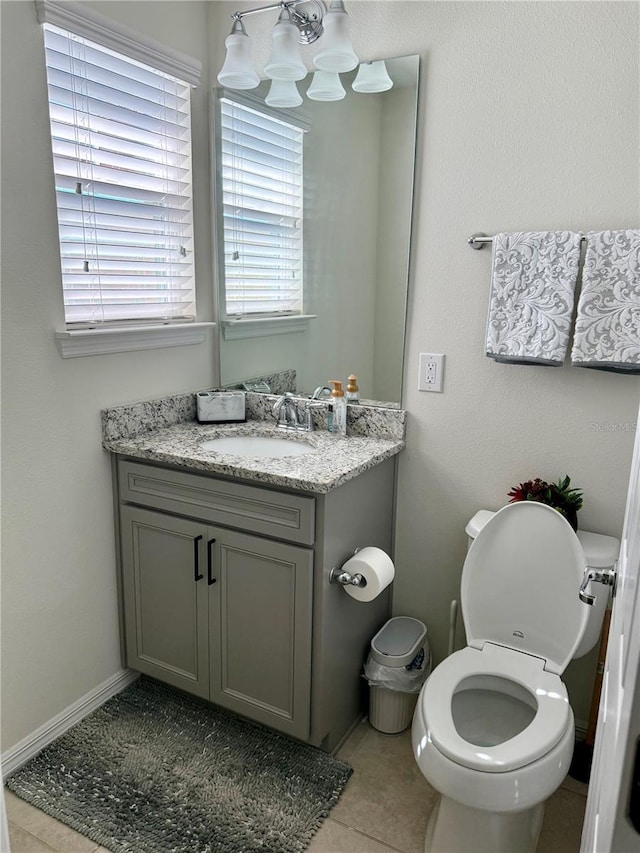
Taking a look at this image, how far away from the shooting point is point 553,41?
1.76 metres

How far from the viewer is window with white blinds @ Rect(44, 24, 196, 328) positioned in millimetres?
1844

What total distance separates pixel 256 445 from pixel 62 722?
1.10 m

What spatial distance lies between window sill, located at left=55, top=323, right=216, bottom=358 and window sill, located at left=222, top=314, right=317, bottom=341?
0.26 feet

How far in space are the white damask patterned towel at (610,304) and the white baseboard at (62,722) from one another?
189 centimetres

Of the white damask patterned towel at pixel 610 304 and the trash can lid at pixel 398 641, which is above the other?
the white damask patterned towel at pixel 610 304

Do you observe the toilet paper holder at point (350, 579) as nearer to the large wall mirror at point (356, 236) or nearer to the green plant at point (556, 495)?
the green plant at point (556, 495)

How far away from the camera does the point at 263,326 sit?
241 centimetres

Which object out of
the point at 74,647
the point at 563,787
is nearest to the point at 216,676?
the point at 74,647

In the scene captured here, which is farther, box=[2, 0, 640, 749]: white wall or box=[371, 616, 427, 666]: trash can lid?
box=[371, 616, 427, 666]: trash can lid

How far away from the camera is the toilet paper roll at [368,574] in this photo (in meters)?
1.86

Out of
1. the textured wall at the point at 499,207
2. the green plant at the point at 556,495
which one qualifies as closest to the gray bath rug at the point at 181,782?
the textured wall at the point at 499,207

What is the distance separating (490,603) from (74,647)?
1.35 meters

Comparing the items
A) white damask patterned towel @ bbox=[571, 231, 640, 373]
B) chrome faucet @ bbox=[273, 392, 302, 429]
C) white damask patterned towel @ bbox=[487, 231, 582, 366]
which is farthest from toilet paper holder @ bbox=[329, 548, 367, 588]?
white damask patterned towel @ bbox=[571, 231, 640, 373]

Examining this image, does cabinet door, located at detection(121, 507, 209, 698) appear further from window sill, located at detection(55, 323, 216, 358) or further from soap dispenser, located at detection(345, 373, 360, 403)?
soap dispenser, located at detection(345, 373, 360, 403)
